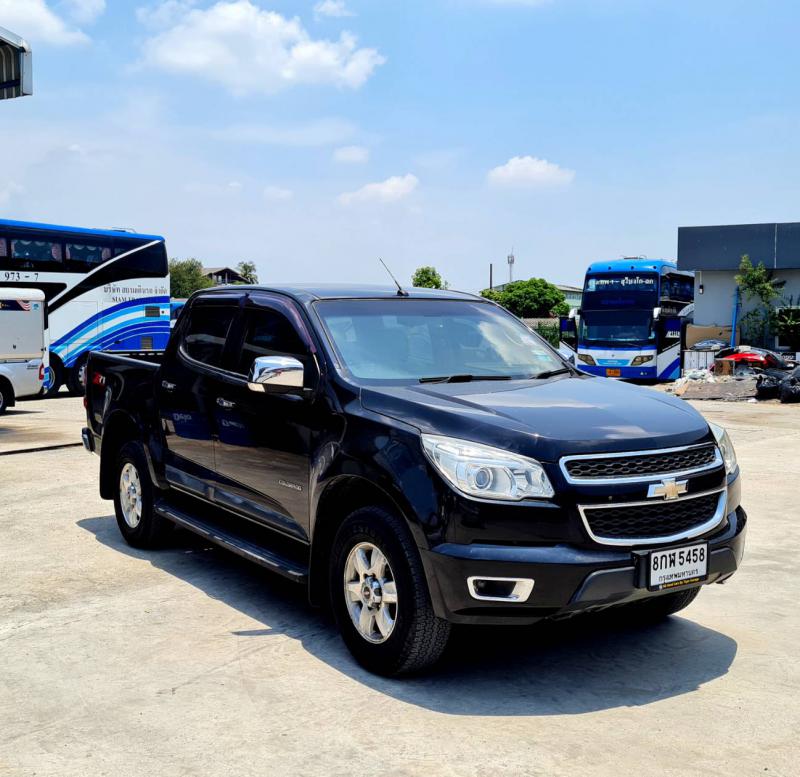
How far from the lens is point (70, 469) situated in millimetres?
10570

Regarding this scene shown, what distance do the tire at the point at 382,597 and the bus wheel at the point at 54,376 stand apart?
64.9 feet

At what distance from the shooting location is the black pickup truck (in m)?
3.96

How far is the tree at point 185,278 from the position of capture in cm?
10475

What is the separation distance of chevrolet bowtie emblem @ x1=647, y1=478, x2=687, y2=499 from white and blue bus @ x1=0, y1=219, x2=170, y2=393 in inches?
798

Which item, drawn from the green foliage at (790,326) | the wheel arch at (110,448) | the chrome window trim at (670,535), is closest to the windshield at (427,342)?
the chrome window trim at (670,535)

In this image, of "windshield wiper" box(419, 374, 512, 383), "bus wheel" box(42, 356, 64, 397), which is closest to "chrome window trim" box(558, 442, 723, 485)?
"windshield wiper" box(419, 374, 512, 383)

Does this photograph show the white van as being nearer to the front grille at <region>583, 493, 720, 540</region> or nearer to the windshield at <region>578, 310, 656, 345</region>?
the front grille at <region>583, 493, 720, 540</region>

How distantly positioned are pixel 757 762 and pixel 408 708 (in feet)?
4.51

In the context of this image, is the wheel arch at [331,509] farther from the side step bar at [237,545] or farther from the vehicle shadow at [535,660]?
the vehicle shadow at [535,660]

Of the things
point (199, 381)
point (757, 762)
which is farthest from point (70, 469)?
point (757, 762)

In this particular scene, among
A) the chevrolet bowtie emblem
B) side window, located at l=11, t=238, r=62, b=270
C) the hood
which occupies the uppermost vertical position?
side window, located at l=11, t=238, r=62, b=270

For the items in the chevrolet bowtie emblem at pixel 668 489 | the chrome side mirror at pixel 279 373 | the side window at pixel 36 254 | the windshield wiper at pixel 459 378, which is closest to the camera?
the chevrolet bowtie emblem at pixel 668 489

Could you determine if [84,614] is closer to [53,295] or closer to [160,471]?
[160,471]

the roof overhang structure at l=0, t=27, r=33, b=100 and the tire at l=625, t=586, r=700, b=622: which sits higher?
the roof overhang structure at l=0, t=27, r=33, b=100
